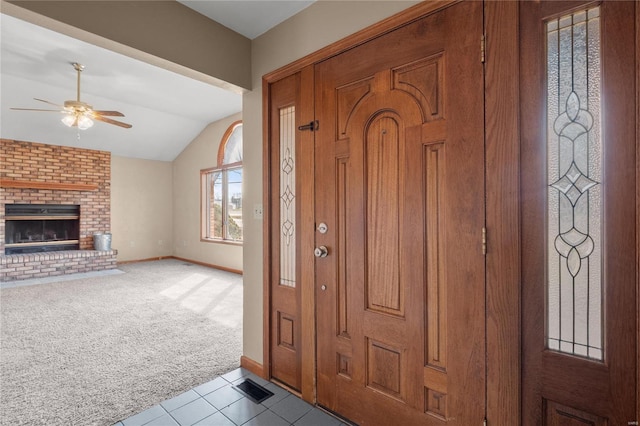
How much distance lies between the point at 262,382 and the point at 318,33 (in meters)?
2.50

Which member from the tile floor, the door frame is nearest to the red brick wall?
the tile floor

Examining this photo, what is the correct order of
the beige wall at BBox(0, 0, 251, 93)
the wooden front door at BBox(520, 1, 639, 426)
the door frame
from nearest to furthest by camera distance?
the wooden front door at BBox(520, 1, 639, 426), the door frame, the beige wall at BBox(0, 0, 251, 93)

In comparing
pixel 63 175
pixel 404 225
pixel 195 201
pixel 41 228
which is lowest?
pixel 41 228

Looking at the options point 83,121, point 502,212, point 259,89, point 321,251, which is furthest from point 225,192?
point 502,212

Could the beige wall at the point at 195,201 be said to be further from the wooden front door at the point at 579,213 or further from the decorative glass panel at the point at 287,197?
the wooden front door at the point at 579,213

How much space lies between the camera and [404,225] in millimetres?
1602

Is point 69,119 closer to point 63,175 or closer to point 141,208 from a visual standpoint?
point 63,175

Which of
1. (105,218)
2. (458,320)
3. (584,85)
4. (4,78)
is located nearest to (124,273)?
(105,218)

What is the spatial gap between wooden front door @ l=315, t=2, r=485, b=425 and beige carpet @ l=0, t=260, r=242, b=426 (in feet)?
4.35

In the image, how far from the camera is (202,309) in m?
4.06

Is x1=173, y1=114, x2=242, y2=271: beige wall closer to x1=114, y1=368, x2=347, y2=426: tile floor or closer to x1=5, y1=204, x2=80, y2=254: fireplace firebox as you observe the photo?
x1=5, y1=204, x2=80, y2=254: fireplace firebox

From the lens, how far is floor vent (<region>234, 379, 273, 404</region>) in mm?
2088

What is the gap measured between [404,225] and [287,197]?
0.93m

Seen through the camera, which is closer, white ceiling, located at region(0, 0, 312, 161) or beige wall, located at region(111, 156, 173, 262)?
white ceiling, located at region(0, 0, 312, 161)
